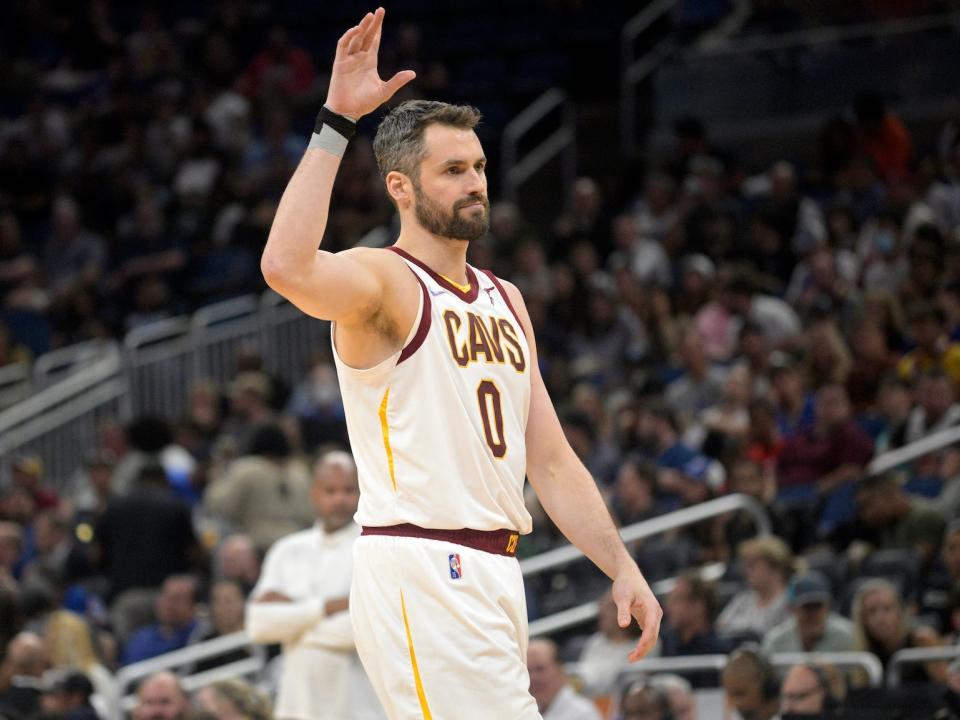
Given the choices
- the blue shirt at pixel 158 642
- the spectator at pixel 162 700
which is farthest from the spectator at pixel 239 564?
the spectator at pixel 162 700

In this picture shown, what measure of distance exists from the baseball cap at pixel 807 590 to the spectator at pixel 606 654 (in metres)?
0.93

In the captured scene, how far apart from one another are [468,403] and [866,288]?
854 cm

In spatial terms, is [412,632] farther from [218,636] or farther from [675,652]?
[218,636]

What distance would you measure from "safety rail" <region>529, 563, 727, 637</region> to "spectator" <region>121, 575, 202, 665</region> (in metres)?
2.08

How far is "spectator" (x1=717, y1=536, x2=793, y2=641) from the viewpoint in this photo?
9.02 m

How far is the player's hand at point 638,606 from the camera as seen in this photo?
4535 mm

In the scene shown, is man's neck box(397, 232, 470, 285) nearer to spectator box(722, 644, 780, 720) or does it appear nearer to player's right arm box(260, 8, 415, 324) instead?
player's right arm box(260, 8, 415, 324)

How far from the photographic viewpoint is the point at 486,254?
1422 centimetres

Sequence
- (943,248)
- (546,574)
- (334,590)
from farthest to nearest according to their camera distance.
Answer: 1. (943,248)
2. (546,574)
3. (334,590)

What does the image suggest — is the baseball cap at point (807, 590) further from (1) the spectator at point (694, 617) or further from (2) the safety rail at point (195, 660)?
(2) the safety rail at point (195, 660)

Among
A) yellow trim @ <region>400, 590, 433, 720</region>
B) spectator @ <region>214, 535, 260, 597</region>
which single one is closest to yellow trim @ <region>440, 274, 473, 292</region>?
yellow trim @ <region>400, 590, 433, 720</region>

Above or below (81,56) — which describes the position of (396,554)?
below

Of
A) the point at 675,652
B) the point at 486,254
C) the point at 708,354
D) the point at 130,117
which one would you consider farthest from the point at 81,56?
the point at 675,652

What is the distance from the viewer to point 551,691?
8094 millimetres
